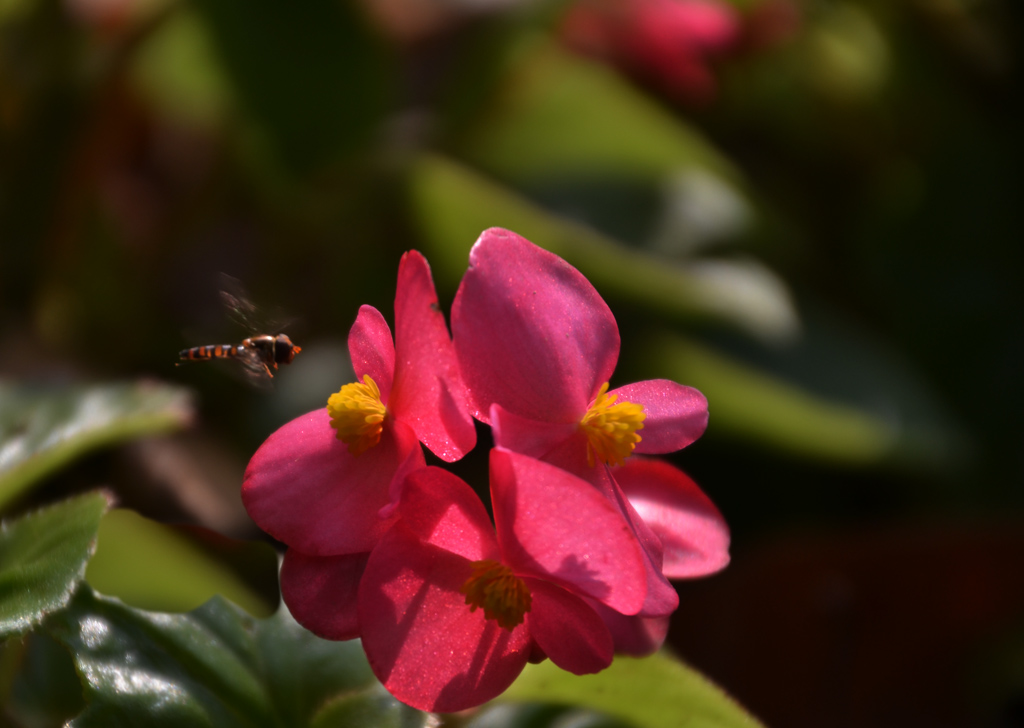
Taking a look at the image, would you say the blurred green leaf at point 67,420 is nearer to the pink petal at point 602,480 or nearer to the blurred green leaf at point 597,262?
the pink petal at point 602,480

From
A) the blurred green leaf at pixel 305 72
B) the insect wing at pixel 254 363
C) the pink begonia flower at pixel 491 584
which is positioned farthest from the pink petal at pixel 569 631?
the blurred green leaf at pixel 305 72

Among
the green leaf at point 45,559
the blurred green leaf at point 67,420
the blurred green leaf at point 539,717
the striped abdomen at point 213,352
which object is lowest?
the blurred green leaf at point 67,420

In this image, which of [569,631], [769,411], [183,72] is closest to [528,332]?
[569,631]

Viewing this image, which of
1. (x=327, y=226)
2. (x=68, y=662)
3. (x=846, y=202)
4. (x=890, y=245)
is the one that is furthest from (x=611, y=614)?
(x=846, y=202)

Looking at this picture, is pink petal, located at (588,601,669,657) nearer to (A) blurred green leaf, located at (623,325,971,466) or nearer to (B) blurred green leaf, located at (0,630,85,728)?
(B) blurred green leaf, located at (0,630,85,728)

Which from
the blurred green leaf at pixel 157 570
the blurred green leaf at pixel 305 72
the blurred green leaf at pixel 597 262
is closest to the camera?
the blurred green leaf at pixel 157 570

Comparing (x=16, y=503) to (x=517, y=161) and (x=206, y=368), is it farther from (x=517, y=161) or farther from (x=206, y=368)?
(x=517, y=161)

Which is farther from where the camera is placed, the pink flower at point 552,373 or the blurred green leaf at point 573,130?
the blurred green leaf at point 573,130

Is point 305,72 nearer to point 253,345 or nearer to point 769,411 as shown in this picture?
point 769,411
